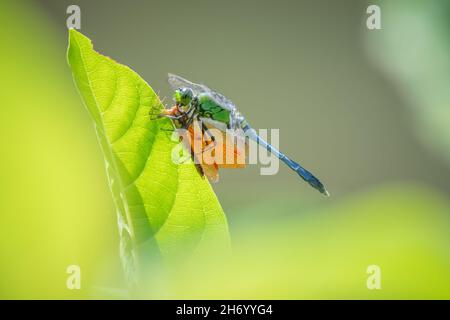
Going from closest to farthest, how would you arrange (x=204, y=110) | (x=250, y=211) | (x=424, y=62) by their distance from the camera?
(x=250, y=211) → (x=204, y=110) → (x=424, y=62)

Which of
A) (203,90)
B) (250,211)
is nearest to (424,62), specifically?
(203,90)

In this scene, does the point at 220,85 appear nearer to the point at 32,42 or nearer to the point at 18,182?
the point at 32,42

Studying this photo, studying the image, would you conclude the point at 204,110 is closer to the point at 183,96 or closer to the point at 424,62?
the point at 183,96

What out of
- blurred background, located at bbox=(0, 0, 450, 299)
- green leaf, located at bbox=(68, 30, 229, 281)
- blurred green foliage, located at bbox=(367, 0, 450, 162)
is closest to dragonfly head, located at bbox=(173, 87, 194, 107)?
blurred background, located at bbox=(0, 0, 450, 299)

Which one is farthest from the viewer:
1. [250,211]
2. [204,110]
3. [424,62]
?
[424,62]

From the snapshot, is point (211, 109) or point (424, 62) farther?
point (424, 62)

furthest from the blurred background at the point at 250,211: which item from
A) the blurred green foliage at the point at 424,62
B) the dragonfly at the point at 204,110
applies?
the dragonfly at the point at 204,110
